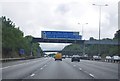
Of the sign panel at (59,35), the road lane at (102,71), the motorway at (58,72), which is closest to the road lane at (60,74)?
the motorway at (58,72)

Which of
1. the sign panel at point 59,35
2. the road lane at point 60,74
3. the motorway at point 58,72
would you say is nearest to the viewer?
the road lane at point 60,74

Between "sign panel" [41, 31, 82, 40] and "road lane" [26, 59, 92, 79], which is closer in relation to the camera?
"road lane" [26, 59, 92, 79]

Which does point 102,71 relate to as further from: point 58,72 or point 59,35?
point 59,35

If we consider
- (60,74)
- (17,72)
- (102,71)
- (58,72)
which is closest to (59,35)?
(102,71)

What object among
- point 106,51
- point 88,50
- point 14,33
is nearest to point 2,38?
point 14,33

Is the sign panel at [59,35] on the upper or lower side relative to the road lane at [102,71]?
upper

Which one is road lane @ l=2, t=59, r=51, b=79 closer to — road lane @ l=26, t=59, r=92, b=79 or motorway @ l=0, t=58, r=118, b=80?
motorway @ l=0, t=58, r=118, b=80

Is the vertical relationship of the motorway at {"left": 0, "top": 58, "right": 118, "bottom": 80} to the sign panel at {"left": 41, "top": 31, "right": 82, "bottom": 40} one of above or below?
below

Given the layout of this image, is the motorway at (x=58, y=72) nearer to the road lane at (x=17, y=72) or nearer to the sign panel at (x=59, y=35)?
the road lane at (x=17, y=72)

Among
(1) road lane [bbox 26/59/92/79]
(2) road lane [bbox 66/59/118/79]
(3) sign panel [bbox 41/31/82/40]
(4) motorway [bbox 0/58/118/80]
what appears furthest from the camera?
(3) sign panel [bbox 41/31/82/40]

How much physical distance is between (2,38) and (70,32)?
21.6 m

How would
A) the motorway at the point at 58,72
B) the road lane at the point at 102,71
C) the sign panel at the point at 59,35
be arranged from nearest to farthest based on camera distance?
the motorway at the point at 58,72 → the road lane at the point at 102,71 → the sign panel at the point at 59,35

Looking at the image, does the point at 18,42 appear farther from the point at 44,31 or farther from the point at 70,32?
the point at 70,32

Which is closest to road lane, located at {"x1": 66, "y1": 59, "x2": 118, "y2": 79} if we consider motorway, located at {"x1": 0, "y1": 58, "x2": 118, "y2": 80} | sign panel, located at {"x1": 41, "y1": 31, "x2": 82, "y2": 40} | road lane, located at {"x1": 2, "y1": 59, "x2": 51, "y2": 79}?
motorway, located at {"x1": 0, "y1": 58, "x2": 118, "y2": 80}
